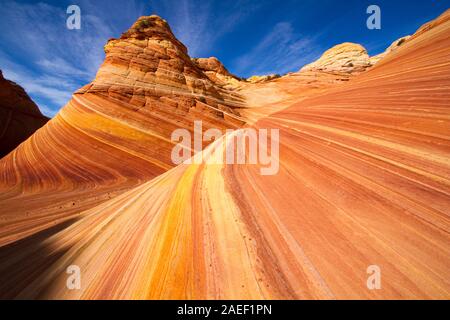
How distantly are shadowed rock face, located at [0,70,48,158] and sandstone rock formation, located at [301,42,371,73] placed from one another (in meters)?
32.2

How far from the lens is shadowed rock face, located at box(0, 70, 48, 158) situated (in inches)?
819

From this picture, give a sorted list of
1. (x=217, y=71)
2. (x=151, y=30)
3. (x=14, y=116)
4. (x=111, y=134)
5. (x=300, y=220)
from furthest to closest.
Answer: (x=14, y=116)
(x=217, y=71)
(x=151, y=30)
(x=111, y=134)
(x=300, y=220)

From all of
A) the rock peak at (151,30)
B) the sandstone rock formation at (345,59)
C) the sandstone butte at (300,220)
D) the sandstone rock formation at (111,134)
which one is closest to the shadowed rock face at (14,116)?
the sandstone rock formation at (111,134)

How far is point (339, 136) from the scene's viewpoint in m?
3.41

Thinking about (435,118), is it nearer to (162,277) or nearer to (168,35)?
(162,277)

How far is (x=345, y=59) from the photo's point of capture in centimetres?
2145

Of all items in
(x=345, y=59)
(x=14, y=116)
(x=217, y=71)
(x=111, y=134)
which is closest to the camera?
(x=111, y=134)

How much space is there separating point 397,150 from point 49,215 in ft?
22.3

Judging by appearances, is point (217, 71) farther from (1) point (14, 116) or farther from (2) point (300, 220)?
(1) point (14, 116)

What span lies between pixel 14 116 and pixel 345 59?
125 ft

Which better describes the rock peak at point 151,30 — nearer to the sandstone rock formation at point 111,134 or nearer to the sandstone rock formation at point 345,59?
the sandstone rock formation at point 111,134

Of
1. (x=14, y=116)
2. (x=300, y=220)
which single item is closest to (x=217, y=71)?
(x=300, y=220)
